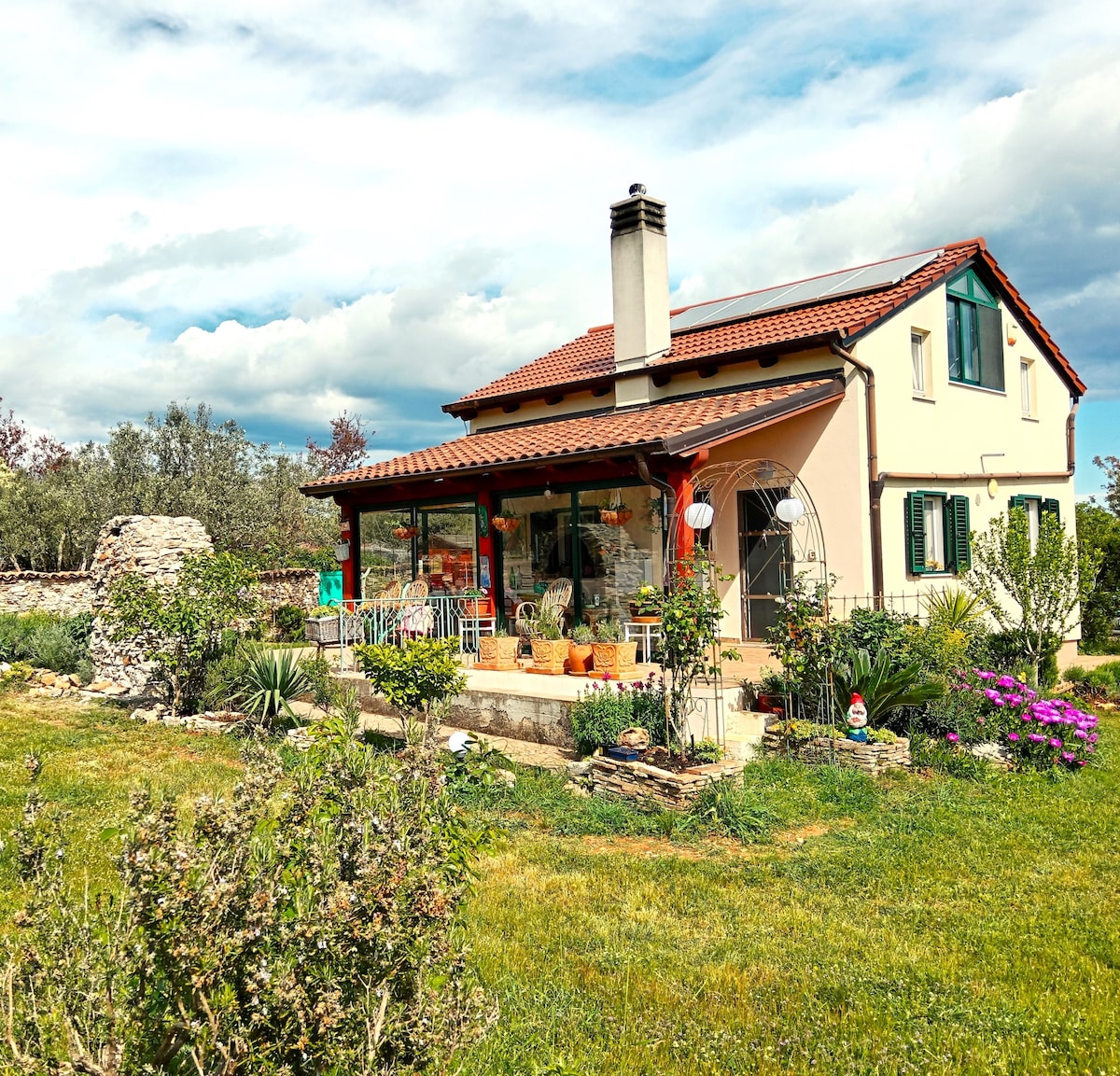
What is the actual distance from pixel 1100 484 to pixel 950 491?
67.8ft

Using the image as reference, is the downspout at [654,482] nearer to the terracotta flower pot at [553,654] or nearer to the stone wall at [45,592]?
the terracotta flower pot at [553,654]

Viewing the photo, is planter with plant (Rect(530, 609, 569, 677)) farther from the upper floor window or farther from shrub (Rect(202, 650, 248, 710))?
the upper floor window

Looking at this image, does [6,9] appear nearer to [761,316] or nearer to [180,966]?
[180,966]

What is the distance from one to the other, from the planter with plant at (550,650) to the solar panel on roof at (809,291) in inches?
269

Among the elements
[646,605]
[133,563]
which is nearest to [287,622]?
[133,563]

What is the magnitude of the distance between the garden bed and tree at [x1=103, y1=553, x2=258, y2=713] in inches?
248

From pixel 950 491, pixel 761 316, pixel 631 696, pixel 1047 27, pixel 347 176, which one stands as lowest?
pixel 631 696

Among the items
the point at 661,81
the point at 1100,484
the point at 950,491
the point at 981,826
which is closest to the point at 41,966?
the point at 981,826

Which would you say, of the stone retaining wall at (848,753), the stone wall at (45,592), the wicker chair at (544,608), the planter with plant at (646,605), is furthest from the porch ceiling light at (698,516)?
the stone wall at (45,592)

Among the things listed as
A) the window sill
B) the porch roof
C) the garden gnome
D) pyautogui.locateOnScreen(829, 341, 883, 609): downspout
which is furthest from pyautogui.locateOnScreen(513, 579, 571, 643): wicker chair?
the window sill

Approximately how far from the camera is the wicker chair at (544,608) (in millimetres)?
12484

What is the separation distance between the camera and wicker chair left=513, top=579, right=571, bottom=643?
41.0 ft

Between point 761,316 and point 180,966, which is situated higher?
point 761,316

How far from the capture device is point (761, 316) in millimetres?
15195
